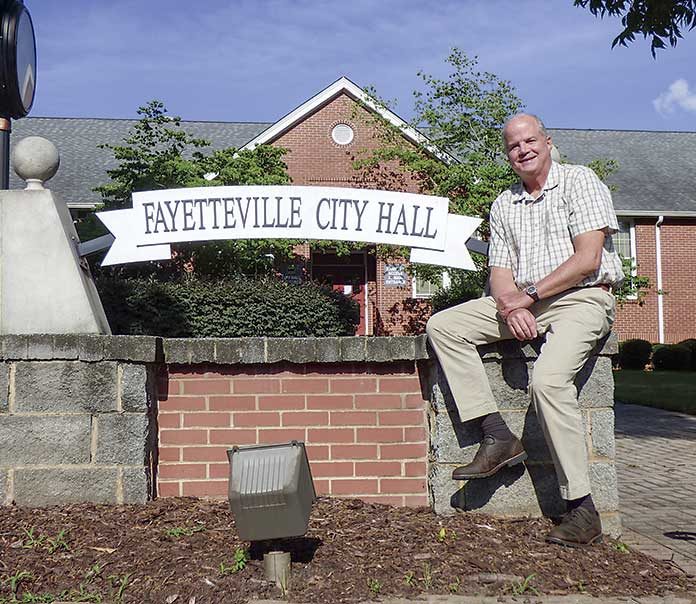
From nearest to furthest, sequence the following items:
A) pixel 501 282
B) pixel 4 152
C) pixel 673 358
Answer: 1. pixel 501 282
2. pixel 4 152
3. pixel 673 358

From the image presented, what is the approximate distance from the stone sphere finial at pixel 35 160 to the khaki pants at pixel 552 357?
2.39m

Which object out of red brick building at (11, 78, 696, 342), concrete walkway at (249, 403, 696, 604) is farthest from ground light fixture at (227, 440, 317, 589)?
red brick building at (11, 78, 696, 342)

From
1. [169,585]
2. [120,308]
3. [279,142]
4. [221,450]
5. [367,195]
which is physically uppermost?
[279,142]

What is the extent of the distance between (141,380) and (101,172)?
1854cm

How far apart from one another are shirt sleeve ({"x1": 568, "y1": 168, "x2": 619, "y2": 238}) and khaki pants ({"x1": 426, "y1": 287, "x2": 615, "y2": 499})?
301 mm

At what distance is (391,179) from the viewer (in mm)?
16797

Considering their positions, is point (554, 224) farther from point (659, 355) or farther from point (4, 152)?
point (659, 355)

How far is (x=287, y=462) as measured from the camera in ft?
10.3

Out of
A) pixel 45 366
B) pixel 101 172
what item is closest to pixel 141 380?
pixel 45 366

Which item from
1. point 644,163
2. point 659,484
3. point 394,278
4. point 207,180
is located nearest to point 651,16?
point 659,484

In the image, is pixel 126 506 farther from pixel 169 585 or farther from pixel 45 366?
pixel 169 585

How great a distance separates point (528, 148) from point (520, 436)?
1.45m

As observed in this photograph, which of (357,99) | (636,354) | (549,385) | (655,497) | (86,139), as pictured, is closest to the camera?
(549,385)

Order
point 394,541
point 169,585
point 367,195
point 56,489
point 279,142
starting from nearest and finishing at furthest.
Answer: point 169,585 < point 394,541 < point 56,489 < point 367,195 < point 279,142
